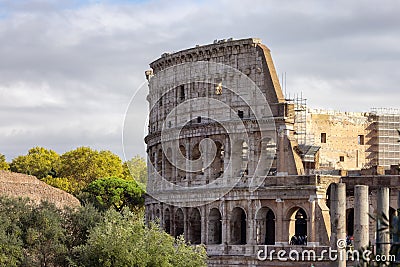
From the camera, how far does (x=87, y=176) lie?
67.6m

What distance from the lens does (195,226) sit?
44219 mm

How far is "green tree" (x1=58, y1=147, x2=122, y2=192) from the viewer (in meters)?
67.5

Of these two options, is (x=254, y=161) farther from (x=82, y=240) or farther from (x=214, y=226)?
(x=82, y=240)

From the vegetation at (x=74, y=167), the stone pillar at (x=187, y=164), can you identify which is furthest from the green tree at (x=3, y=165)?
the stone pillar at (x=187, y=164)

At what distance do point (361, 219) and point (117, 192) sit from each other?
96.0 ft

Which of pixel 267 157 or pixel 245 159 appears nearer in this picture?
pixel 267 157

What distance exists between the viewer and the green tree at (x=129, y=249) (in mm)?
30781

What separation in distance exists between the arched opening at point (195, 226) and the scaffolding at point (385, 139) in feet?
28.2

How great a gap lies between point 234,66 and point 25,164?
3211 centimetres

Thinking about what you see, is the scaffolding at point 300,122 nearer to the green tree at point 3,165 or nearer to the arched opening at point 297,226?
the arched opening at point 297,226

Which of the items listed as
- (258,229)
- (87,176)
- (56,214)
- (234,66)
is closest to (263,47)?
(234,66)

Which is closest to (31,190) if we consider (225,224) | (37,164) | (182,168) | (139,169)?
(139,169)

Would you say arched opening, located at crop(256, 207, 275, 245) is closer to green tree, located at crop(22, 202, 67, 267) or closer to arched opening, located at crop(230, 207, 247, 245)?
arched opening, located at crop(230, 207, 247, 245)

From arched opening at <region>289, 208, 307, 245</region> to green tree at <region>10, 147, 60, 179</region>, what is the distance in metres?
30.2
